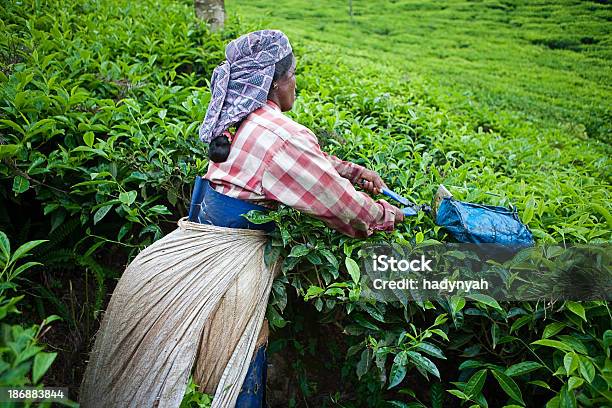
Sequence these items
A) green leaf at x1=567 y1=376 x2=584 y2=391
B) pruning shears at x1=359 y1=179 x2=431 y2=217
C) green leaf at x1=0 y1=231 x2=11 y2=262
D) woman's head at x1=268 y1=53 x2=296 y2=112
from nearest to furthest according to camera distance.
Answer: green leaf at x1=567 y1=376 x2=584 y2=391, green leaf at x1=0 y1=231 x2=11 y2=262, woman's head at x1=268 y1=53 x2=296 y2=112, pruning shears at x1=359 y1=179 x2=431 y2=217

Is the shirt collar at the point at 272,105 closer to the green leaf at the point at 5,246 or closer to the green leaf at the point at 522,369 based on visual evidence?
the green leaf at the point at 5,246

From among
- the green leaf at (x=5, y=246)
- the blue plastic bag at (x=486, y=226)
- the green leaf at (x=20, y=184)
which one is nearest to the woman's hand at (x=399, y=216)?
the blue plastic bag at (x=486, y=226)

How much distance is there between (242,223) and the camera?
1.81 m

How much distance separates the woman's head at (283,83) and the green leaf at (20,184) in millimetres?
1148

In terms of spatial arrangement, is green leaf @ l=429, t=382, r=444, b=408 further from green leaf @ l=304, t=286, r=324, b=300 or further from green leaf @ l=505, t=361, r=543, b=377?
green leaf @ l=304, t=286, r=324, b=300

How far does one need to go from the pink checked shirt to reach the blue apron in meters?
0.04

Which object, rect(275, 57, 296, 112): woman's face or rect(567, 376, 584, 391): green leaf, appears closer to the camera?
rect(567, 376, 584, 391): green leaf

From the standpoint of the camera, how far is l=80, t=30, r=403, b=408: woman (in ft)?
5.47

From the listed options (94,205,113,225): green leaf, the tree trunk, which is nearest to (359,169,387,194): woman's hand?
(94,205,113,225): green leaf

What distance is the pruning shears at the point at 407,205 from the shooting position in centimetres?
199

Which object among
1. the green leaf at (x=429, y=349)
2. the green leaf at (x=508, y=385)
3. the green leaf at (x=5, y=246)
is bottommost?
the green leaf at (x=508, y=385)

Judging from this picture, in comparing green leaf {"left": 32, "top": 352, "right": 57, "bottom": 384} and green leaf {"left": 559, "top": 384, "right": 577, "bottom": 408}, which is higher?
green leaf {"left": 32, "top": 352, "right": 57, "bottom": 384}

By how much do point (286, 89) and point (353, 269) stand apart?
768 mm

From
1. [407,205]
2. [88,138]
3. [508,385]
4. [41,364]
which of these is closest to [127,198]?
[88,138]
